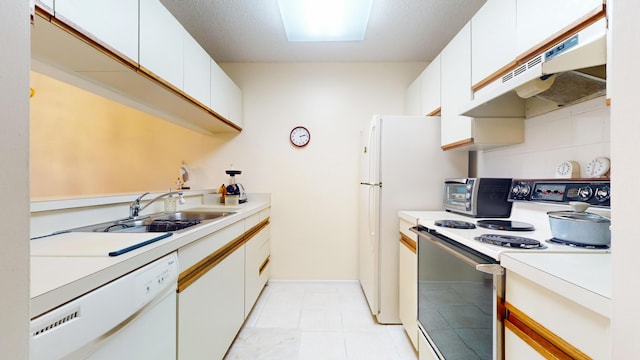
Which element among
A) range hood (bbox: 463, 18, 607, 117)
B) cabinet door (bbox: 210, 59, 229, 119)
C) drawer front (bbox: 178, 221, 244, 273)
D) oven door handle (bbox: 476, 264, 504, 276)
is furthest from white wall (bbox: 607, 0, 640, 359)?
cabinet door (bbox: 210, 59, 229, 119)

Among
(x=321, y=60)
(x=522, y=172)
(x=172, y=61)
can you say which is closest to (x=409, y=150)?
(x=522, y=172)

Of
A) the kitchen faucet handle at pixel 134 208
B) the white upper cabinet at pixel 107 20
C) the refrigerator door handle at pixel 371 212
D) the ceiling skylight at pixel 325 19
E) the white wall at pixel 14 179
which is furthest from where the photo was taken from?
the refrigerator door handle at pixel 371 212

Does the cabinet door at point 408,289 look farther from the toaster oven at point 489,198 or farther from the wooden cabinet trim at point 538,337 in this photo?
the wooden cabinet trim at point 538,337

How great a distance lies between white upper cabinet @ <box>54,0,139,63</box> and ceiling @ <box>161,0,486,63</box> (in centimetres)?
84

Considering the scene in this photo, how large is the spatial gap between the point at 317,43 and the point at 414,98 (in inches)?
42.3

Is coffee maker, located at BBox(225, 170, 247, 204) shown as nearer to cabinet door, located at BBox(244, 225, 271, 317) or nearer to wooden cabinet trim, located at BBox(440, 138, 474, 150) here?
cabinet door, located at BBox(244, 225, 271, 317)

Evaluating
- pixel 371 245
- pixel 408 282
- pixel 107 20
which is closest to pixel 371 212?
pixel 371 245

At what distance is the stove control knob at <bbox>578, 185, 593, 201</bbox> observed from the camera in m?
1.14

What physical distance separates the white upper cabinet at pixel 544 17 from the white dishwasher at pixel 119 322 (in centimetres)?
176

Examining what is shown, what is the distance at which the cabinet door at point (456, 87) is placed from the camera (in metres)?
1.68

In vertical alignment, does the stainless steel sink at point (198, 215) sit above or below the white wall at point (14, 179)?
below

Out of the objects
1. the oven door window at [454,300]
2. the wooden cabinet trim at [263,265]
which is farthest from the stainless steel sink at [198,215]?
the oven door window at [454,300]

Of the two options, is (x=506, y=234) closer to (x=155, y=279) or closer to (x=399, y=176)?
(x=399, y=176)

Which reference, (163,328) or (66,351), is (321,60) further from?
(66,351)
